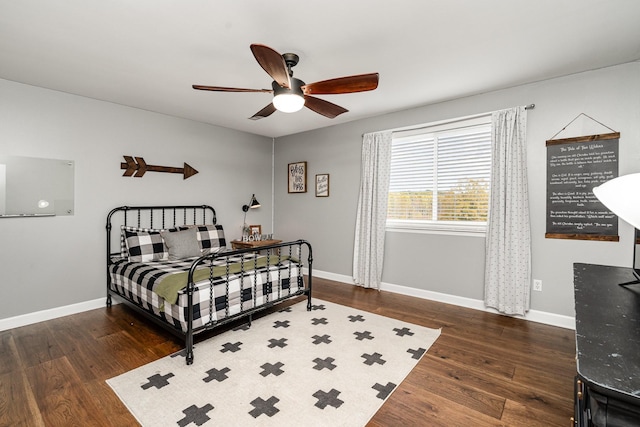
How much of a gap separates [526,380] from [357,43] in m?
2.80

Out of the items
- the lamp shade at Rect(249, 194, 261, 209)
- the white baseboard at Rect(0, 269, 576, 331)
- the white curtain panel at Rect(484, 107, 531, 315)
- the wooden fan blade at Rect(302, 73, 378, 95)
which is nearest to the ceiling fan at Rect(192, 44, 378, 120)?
the wooden fan blade at Rect(302, 73, 378, 95)

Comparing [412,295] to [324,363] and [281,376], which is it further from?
[281,376]

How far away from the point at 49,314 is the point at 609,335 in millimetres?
4517

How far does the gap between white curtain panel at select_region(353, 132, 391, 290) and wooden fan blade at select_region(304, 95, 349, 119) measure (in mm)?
1546

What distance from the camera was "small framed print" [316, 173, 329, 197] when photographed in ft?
16.1

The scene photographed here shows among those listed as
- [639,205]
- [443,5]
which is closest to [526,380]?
[639,205]

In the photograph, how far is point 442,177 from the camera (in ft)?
12.5

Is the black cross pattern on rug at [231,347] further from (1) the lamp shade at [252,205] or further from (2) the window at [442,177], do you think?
(1) the lamp shade at [252,205]

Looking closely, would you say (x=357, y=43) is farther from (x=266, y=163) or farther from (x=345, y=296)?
(x=266, y=163)

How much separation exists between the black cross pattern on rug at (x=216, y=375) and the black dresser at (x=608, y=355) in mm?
1995

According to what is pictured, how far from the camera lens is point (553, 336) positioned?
9.27 ft

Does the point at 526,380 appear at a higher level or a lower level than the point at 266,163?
lower

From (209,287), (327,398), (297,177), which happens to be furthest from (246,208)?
(327,398)

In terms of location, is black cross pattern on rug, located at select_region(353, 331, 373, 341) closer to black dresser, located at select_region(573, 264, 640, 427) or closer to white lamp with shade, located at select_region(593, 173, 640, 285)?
black dresser, located at select_region(573, 264, 640, 427)
